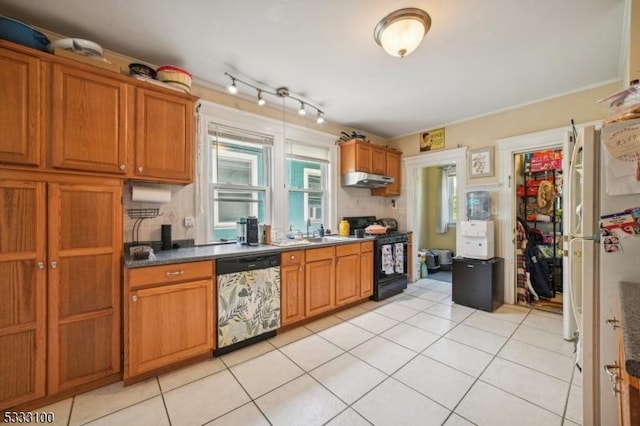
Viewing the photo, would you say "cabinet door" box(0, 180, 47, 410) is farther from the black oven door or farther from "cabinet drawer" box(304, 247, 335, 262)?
the black oven door

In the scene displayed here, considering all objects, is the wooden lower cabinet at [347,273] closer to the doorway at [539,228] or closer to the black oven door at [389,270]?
the black oven door at [389,270]

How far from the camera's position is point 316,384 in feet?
6.04

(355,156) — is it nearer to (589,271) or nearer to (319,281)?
(319,281)

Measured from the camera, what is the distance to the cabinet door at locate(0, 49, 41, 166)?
1.52 meters

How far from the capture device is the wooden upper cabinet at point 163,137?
201cm

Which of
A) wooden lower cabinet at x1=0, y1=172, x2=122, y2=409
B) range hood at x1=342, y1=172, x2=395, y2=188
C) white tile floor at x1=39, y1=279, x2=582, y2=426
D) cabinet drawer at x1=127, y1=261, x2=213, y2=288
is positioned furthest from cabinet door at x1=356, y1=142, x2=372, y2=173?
wooden lower cabinet at x1=0, y1=172, x2=122, y2=409

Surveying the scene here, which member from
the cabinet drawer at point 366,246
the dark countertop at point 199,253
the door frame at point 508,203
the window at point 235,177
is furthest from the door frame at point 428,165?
the window at point 235,177

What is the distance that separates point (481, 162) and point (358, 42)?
2.63m

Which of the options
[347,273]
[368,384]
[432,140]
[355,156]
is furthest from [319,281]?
[432,140]

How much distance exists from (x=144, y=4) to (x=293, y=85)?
140cm

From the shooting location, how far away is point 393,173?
4430 millimetres

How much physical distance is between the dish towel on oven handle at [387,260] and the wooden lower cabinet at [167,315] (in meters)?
2.33

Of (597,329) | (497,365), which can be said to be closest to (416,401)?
(497,365)

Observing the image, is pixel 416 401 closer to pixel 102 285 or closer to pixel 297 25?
pixel 102 285
